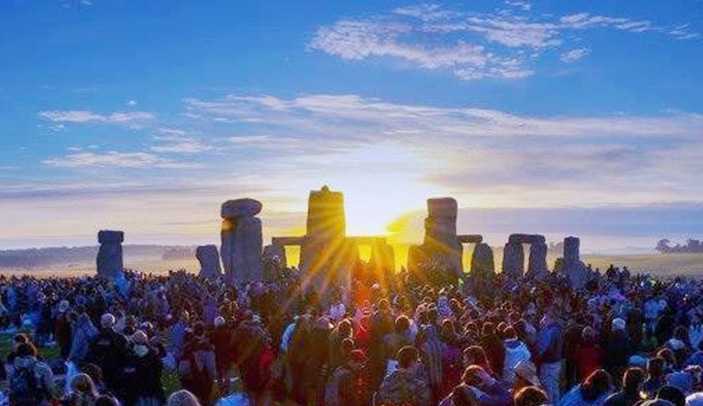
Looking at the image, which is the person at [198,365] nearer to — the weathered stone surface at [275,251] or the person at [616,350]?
the person at [616,350]

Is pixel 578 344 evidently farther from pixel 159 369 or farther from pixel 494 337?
pixel 159 369

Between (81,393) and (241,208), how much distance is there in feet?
87.3

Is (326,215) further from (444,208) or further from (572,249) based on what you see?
(572,249)

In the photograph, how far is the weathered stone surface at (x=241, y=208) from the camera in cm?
3509

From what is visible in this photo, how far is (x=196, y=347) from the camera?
1339 cm

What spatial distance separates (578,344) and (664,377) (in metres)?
4.61

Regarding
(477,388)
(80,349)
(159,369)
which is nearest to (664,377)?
(477,388)

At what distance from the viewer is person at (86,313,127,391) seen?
12.2m

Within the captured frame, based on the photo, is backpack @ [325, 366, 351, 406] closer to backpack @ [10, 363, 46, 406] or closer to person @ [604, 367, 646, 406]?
backpack @ [10, 363, 46, 406]

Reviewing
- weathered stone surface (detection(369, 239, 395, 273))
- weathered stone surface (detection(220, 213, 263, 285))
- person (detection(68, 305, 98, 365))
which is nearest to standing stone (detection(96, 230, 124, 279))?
weathered stone surface (detection(220, 213, 263, 285))

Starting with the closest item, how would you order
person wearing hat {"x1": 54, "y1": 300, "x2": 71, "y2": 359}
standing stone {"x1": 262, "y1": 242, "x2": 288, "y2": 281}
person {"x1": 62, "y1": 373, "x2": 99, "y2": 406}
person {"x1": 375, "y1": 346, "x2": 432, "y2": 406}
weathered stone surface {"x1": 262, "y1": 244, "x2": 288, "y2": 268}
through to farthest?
person {"x1": 62, "y1": 373, "x2": 99, "y2": 406} < person {"x1": 375, "y1": 346, "x2": 432, "y2": 406} < person wearing hat {"x1": 54, "y1": 300, "x2": 71, "y2": 359} < standing stone {"x1": 262, "y1": 242, "x2": 288, "y2": 281} < weathered stone surface {"x1": 262, "y1": 244, "x2": 288, "y2": 268}

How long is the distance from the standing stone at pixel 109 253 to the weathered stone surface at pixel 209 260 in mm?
3950

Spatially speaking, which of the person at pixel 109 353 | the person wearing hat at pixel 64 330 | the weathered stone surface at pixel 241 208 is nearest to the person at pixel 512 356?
the person at pixel 109 353

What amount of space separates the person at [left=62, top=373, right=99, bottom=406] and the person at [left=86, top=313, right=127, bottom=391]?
3501 mm
